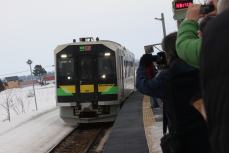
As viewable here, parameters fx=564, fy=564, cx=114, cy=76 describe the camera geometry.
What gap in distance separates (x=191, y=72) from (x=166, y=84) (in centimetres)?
17

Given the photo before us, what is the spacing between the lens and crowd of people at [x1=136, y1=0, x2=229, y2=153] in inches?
68.6

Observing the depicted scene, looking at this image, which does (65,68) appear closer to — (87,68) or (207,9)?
(87,68)

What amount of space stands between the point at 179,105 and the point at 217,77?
5.46 ft

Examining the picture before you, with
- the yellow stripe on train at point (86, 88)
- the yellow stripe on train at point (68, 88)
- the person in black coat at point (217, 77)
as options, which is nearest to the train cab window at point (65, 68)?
the yellow stripe on train at point (68, 88)

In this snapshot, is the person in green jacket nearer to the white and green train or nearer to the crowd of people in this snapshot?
the crowd of people

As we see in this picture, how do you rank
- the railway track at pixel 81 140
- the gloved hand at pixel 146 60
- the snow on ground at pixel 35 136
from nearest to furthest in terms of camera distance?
the gloved hand at pixel 146 60 < the railway track at pixel 81 140 < the snow on ground at pixel 35 136

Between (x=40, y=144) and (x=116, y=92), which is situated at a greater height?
(x=116, y=92)

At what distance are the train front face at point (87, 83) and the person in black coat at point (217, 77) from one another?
16.5m

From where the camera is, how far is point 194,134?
11.0 ft

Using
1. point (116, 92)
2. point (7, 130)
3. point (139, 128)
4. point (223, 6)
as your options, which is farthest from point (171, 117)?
point (7, 130)

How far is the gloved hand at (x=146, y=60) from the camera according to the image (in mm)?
3801

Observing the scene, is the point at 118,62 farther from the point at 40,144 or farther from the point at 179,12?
the point at 179,12

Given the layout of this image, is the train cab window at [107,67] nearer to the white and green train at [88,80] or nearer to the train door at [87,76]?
the white and green train at [88,80]

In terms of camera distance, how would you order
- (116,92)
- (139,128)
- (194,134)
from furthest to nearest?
(116,92) < (139,128) < (194,134)
